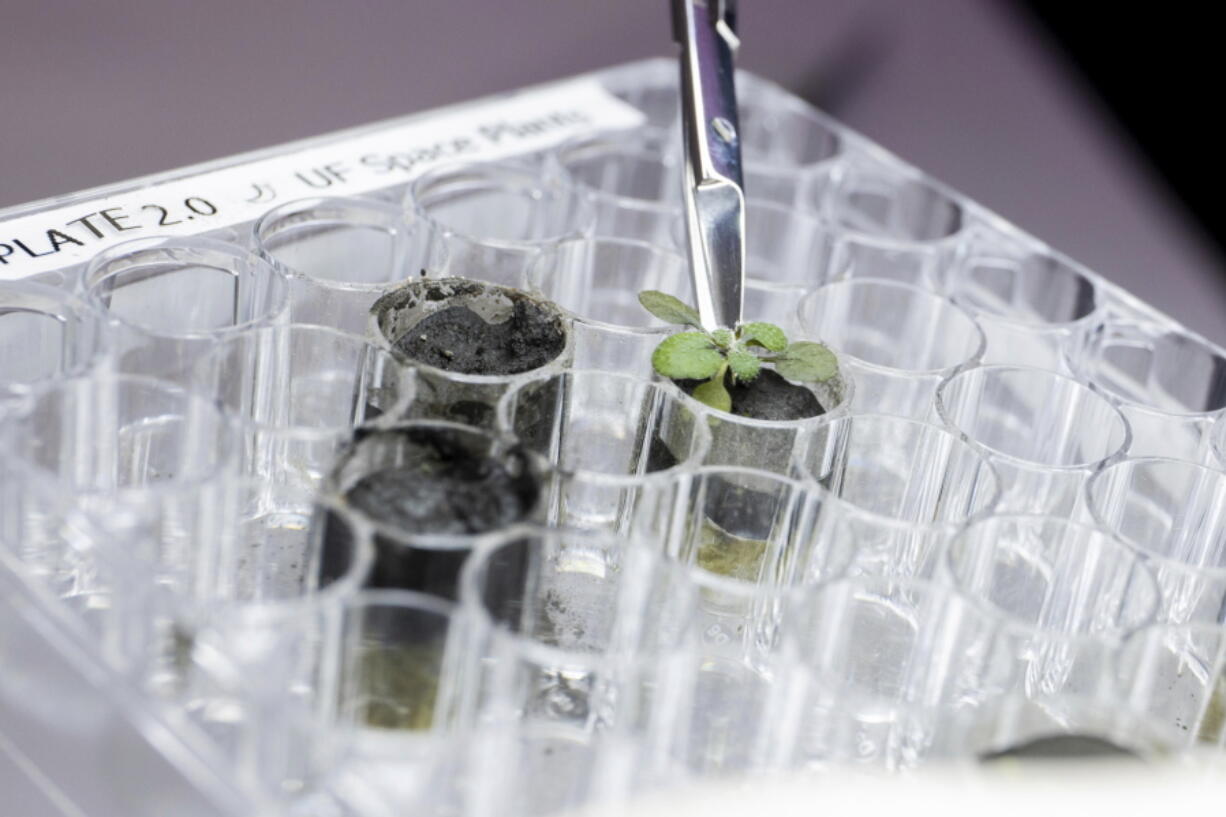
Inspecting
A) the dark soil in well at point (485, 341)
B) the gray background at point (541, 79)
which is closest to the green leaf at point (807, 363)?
the dark soil in well at point (485, 341)

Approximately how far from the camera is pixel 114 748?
57 centimetres

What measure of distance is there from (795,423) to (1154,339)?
0.29m

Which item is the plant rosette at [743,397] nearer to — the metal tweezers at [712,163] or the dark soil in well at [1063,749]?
the metal tweezers at [712,163]

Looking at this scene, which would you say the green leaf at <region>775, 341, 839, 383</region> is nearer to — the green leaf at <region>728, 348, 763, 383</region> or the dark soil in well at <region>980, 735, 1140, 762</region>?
the green leaf at <region>728, 348, 763, 383</region>

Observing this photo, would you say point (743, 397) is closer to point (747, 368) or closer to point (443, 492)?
point (747, 368)

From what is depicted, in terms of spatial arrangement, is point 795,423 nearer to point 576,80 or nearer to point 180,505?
point 180,505

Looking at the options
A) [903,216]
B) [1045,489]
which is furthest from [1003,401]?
[903,216]

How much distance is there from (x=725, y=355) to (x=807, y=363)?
37 mm

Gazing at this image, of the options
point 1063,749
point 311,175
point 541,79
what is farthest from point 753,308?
point 541,79

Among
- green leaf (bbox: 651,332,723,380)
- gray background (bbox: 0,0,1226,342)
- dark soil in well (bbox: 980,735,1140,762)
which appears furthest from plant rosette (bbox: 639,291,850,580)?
gray background (bbox: 0,0,1226,342)

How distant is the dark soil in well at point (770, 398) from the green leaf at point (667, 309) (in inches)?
1.4

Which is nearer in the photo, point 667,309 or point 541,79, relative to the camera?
point 667,309

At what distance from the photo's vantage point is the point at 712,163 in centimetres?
80

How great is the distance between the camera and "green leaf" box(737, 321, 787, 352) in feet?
2.40
